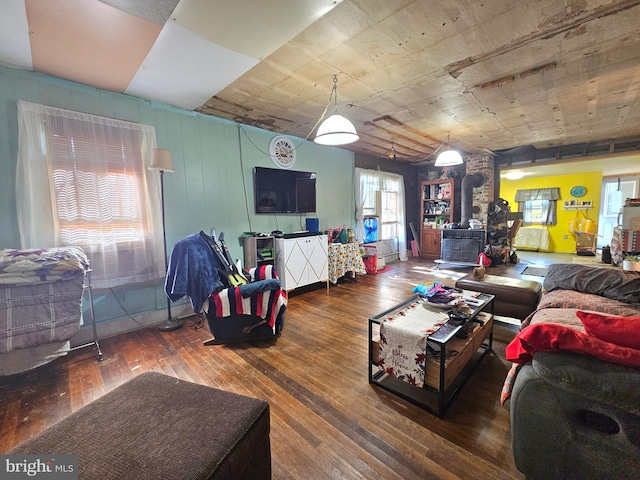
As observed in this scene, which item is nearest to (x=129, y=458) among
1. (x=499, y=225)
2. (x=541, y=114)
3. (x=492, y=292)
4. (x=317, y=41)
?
(x=317, y=41)

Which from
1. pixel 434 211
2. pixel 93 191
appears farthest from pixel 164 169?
pixel 434 211

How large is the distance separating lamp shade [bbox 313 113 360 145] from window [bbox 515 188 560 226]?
8148 mm

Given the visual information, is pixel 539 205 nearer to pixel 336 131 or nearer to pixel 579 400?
pixel 336 131

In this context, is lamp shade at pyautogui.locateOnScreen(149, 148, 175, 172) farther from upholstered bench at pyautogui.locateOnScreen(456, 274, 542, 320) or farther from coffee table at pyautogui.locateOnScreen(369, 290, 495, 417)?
upholstered bench at pyautogui.locateOnScreen(456, 274, 542, 320)

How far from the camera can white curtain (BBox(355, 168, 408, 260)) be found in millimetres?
5689

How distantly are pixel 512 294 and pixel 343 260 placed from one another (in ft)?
8.20

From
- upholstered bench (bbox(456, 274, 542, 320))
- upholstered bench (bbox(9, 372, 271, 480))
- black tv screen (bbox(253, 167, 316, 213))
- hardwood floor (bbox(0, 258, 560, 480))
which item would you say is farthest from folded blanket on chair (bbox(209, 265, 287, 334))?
upholstered bench (bbox(456, 274, 542, 320))

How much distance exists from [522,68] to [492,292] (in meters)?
2.17

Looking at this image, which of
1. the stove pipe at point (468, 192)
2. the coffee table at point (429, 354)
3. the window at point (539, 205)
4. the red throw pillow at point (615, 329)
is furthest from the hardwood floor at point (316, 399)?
the window at point (539, 205)

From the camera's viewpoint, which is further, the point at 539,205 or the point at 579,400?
the point at 539,205

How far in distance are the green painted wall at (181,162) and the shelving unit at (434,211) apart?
12.6ft

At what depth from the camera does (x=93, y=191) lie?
2570 millimetres

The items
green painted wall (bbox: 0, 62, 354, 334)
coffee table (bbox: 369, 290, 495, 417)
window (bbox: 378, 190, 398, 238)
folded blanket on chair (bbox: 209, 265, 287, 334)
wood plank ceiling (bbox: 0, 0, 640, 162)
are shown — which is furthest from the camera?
window (bbox: 378, 190, 398, 238)

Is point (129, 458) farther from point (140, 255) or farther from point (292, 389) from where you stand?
point (140, 255)
